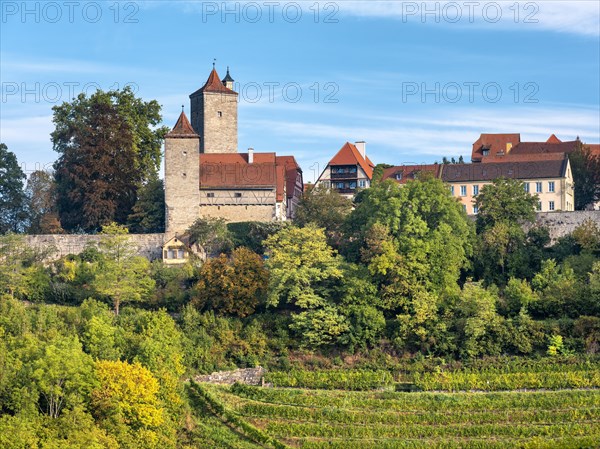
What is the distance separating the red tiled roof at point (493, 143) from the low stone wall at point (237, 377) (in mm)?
29619

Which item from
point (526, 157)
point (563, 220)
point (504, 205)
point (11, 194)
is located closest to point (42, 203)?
point (11, 194)

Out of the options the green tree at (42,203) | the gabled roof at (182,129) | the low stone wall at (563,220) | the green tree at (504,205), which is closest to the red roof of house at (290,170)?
the gabled roof at (182,129)

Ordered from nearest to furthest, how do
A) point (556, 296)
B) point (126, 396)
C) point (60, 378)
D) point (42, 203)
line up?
point (60, 378), point (126, 396), point (556, 296), point (42, 203)

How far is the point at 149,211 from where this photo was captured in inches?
2576

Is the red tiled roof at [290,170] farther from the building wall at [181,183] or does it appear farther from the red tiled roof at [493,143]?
the red tiled roof at [493,143]

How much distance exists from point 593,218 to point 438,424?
19.3 metres

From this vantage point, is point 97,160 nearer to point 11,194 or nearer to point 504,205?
point 11,194

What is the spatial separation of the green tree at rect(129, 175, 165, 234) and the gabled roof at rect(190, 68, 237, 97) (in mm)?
8295

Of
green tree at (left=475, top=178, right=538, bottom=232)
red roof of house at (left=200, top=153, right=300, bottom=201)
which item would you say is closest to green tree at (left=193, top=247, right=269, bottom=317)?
red roof of house at (left=200, top=153, right=300, bottom=201)

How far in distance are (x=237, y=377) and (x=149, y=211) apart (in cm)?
1493

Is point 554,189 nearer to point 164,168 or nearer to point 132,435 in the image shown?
point 164,168

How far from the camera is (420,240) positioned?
56.9 meters

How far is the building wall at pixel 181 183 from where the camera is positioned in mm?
64500

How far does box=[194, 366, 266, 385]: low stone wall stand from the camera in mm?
52844
